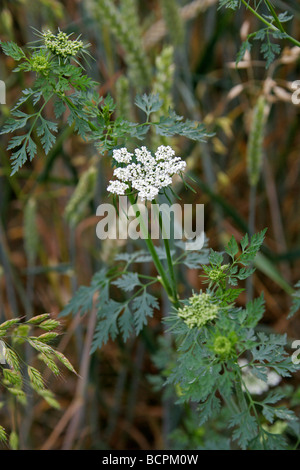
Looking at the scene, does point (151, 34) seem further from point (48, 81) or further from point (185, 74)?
point (48, 81)

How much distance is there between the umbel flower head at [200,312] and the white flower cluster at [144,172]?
130mm

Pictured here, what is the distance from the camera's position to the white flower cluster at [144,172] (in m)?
0.55

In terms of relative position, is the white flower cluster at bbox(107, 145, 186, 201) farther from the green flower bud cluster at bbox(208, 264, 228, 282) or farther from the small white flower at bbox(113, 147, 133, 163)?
the green flower bud cluster at bbox(208, 264, 228, 282)

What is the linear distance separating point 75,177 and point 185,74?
0.38 m

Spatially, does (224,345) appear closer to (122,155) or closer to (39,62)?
(122,155)

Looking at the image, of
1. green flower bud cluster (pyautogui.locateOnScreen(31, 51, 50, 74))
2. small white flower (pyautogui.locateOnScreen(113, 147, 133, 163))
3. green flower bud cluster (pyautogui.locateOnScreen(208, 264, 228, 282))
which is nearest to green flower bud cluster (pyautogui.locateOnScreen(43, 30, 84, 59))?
green flower bud cluster (pyautogui.locateOnScreen(31, 51, 50, 74))

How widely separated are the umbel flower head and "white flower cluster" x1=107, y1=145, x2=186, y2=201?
130mm

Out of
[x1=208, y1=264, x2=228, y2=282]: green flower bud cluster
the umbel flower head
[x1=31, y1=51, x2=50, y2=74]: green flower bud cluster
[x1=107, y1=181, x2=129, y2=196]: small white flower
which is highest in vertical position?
[x1=31, y1=51, x2=50, y2=74]: green flower bud cluster

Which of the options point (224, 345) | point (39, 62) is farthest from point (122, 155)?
point (224, 345)

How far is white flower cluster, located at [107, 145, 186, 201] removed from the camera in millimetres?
552

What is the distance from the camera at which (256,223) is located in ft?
5.64

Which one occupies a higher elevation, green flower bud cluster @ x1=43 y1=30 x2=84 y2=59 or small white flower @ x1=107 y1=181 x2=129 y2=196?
green flower bud cluster @ x1=43 y1=30 x2=84 y2=59

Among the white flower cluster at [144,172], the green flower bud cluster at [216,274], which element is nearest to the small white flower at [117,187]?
the white flower cluster at [144,172]
